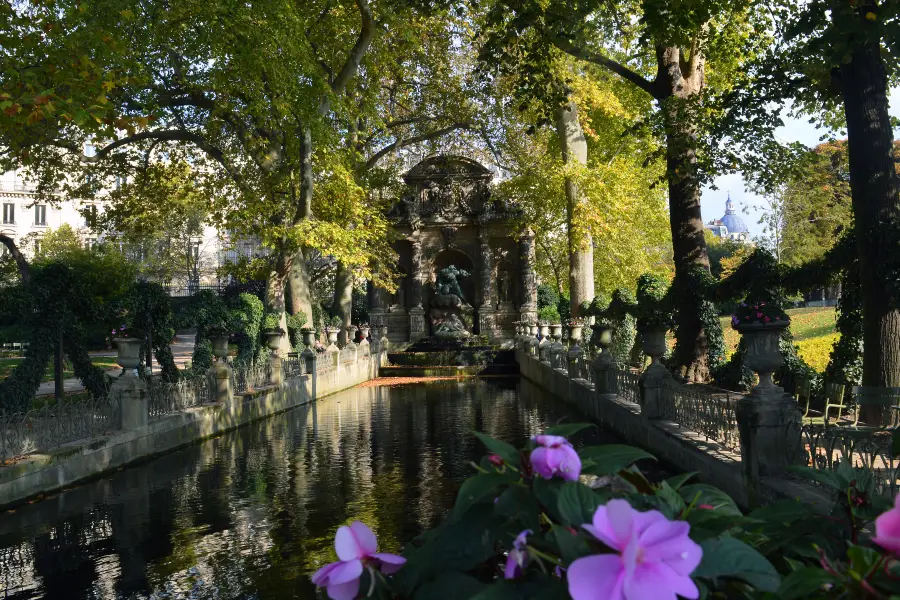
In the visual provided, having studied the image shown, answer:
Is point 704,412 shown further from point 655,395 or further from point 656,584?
point 656,584

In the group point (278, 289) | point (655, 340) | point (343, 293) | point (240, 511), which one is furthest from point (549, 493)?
point (343, 293)

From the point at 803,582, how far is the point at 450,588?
61 cm

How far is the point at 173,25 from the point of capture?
2159 centimetres

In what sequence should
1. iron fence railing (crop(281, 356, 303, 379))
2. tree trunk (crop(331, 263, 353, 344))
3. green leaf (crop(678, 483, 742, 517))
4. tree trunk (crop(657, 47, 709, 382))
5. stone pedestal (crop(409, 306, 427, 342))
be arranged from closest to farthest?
green leaf (crop(678, 483, 742, 517)) < tree trunk (crop(657, 47, 709, 382)) < iron fence railing (crop(281, 356, 303, 379)) < tree trunk (crop(331, 263, 353, 344)) < stone pedestal (crop(409, 306, 427, 342))

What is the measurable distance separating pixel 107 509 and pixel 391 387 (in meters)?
17.7

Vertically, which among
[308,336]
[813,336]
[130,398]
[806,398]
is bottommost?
[806,398]

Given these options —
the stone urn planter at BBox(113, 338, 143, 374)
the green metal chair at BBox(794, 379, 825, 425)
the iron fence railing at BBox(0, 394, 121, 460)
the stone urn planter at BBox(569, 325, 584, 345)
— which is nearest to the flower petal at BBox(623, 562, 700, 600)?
the iron fence railing at BBox(0, 394, 121, 460)

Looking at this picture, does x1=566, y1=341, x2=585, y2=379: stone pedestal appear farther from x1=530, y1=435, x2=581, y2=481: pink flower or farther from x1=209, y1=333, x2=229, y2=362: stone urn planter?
x1=530, y1=435, x2=581, y2=481: pink flower

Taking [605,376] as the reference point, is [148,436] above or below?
below

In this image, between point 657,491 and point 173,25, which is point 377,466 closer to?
point 657,491

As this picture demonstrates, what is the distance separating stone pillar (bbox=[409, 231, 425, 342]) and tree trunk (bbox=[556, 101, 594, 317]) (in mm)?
12324

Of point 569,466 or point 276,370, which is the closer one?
point 569,466

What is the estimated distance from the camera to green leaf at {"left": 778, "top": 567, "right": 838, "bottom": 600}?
1.36 metres

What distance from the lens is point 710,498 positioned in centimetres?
177
